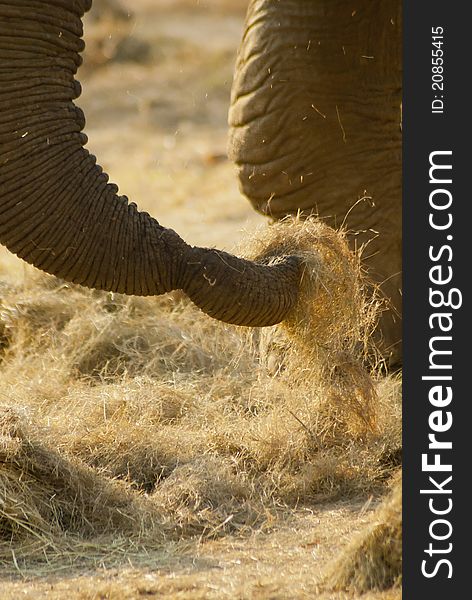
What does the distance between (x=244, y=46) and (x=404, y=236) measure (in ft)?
6.83

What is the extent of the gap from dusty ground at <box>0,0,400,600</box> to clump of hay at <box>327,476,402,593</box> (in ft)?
0.15

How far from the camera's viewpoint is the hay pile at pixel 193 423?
4.23 m

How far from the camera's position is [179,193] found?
32.9ft

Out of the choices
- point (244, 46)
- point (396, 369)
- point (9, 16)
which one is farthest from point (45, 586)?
point (244, 46)

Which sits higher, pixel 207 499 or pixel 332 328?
pixel 332 328

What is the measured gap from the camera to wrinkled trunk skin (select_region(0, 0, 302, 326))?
3.86 m

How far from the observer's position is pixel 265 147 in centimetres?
564

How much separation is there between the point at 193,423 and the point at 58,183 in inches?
54.2

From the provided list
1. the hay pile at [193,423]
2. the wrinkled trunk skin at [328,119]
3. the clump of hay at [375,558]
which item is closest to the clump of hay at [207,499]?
the hay pile at [193,423]

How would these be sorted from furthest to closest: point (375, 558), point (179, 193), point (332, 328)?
point (179, 193)
point (332, 328)
point (375, 558)

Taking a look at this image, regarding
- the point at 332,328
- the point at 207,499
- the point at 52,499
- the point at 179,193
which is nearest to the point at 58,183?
the point at 52,499

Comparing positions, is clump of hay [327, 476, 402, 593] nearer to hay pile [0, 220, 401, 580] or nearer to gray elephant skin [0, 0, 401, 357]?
hay pile [0, 220, 401, 580]

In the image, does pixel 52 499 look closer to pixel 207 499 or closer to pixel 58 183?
pixel 207 499

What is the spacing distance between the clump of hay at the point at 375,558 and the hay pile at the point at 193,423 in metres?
0.62
